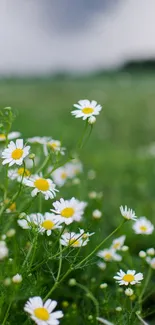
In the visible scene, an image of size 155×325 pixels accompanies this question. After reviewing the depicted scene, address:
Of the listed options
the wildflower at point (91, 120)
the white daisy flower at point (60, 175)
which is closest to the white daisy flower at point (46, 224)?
the wildflower at point (91, 120)

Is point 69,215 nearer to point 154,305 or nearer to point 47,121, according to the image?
point 154,305

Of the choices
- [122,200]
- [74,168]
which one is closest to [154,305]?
[74,168]

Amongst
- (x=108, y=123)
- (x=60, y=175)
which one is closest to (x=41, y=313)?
(x=60, y=175)

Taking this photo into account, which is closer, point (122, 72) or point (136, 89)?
point (136, 89)

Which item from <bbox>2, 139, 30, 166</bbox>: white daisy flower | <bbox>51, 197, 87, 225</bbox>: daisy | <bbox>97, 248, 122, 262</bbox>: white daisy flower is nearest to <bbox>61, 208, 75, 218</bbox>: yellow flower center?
<bbox>51, 197, 87, 225</bbox>: daisy

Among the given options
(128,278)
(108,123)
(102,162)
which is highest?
(108,123)

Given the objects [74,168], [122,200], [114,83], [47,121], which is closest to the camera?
[74,168]

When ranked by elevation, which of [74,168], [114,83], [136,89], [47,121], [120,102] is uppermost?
[114,83]

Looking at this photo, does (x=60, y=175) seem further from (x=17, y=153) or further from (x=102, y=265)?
(x=17, y=153)

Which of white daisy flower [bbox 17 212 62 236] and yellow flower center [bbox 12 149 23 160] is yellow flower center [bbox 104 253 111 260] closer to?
white daisy flower [bbox 17 212 62 236]
